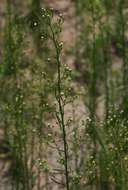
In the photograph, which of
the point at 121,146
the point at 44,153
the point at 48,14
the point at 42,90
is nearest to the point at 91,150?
the point at 44,153

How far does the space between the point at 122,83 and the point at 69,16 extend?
7.67ft

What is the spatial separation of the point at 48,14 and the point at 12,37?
194 centimetres

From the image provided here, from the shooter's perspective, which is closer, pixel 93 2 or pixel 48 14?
pixel 48 14

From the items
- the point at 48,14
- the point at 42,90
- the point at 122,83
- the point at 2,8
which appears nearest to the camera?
the point at 48,14

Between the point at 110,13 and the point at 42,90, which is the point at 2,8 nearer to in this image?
the point at 110,13

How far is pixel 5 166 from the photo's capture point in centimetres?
750

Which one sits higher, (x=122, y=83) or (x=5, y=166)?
(x=122, y=83)

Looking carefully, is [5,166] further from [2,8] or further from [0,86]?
[2,8]

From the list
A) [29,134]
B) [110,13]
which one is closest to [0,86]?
[29,134]

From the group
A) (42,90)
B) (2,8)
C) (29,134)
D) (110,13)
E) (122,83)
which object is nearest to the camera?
(42,90)

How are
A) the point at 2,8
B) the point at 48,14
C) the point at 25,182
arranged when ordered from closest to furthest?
the point at 48,14
the point at 25,182
the point at 2,8

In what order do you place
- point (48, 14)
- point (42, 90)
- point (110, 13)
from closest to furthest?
point (48, 14)
point (42, 90)
point (110, 13)

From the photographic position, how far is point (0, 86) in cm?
708

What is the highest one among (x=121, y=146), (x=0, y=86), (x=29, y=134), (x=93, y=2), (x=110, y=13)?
(x=110, y=13)
